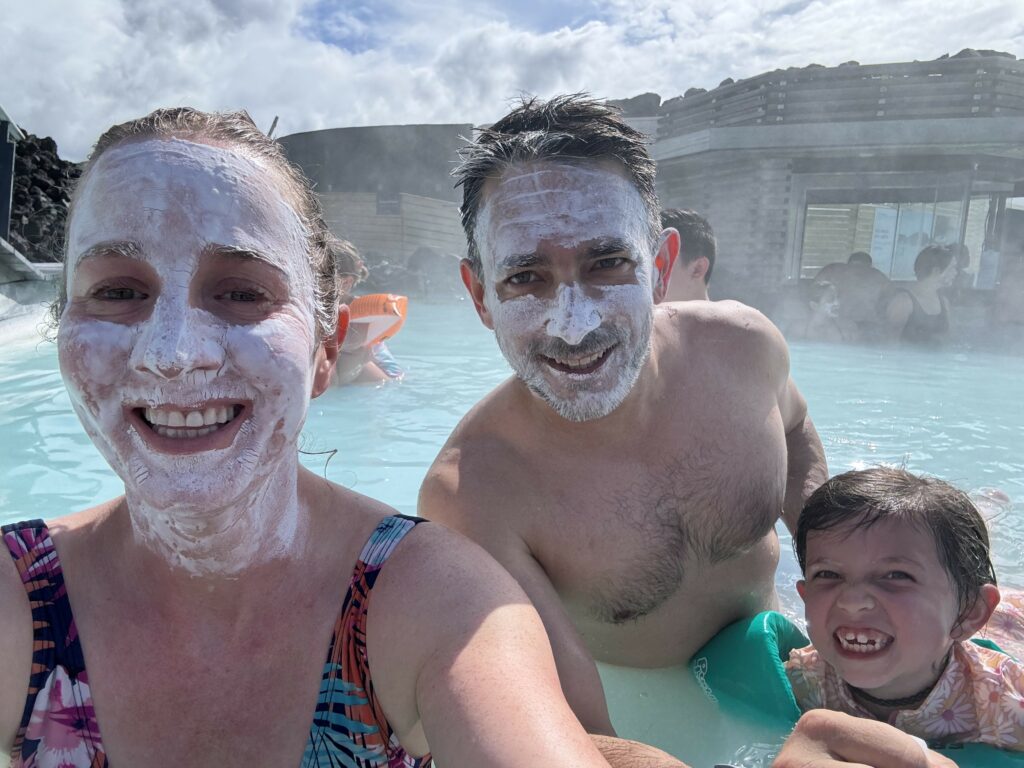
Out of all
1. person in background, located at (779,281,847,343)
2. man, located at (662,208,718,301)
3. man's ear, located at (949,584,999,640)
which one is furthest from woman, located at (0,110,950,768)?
person in background, located at (779,281,847,343)

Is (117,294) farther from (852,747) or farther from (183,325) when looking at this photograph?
(852,747)

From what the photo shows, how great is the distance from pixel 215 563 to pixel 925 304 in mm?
13111

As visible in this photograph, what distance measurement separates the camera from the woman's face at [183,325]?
1.28 m

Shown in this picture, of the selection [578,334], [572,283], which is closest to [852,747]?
[578,334]

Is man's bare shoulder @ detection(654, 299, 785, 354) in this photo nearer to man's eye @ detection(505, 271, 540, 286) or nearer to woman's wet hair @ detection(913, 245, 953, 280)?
man's eye @ detection(505, 271, 540, 286)

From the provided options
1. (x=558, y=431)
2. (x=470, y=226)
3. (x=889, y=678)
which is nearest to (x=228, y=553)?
(x=558, y=431)

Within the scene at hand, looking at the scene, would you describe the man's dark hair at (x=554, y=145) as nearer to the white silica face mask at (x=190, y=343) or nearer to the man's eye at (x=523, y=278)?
the man's eye at (x=523, y=278)

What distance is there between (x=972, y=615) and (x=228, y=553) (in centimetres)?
188

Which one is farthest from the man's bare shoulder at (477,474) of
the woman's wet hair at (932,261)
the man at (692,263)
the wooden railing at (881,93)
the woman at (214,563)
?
the wooden railing at (881,93)

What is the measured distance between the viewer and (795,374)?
30.8 feet

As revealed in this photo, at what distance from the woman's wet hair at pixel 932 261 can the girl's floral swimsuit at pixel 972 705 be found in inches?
472

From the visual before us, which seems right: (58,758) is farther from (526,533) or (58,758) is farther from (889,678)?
(889,678)

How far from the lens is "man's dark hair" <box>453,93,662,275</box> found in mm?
2172

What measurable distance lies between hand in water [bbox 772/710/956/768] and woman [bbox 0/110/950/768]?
43 cm
